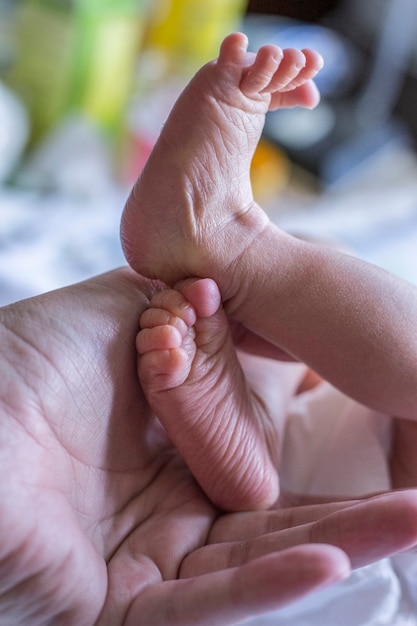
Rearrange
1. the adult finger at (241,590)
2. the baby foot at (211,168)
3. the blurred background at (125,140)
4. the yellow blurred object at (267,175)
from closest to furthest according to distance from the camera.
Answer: the adult finger at (241,590) → the baby foot at (211,168) → the blurred background at (125,140) → the yellow blurred object at (267,175)

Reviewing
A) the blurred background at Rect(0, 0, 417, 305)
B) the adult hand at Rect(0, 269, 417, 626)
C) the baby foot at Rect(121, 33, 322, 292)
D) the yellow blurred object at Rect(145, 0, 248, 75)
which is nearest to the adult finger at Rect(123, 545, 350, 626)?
the adult hand at Rect(0, 269, 417, 626)

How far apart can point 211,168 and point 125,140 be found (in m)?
0.79

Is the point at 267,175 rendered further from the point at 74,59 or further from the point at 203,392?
the point at 203,392

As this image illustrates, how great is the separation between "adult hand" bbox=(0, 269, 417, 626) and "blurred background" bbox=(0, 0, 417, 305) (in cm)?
40

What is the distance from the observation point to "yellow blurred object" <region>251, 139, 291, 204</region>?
1.41 m

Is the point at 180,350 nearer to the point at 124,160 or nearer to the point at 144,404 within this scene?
the point at 144,404

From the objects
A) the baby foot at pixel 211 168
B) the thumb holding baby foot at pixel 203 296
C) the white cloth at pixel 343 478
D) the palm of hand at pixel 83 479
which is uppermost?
the baby foot at pixel 211 168

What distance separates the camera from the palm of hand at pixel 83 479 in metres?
0.54

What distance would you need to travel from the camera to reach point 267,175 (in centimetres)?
143

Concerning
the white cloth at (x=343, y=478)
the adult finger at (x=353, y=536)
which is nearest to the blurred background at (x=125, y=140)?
the white cloth at (x=343, y=478)

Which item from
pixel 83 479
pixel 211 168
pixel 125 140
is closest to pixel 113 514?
pixel 83 479

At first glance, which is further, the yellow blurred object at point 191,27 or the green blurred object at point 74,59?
the yellow blurred object at point 191,27

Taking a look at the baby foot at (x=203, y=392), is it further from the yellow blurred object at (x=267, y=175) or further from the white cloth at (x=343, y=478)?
the yellow blurred object at (x=267, y=175)

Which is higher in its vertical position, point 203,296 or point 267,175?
point 203,296
